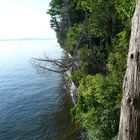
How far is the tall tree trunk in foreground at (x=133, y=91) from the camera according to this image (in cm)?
288

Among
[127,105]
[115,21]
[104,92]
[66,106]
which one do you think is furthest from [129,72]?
[66,106]

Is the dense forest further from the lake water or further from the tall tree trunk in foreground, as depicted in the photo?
the tall tree trunk in foreground

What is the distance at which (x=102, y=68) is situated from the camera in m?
27.9

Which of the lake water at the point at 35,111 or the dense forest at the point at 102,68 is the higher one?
the dense forest at the point at 102,68

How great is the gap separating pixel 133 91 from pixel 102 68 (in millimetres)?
25049

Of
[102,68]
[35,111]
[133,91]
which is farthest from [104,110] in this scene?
[35,111]

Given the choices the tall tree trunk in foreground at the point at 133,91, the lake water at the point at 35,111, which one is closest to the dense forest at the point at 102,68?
the lake water at the point at 35,111

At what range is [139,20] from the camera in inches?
112

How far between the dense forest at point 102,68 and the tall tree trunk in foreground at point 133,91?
1271cm

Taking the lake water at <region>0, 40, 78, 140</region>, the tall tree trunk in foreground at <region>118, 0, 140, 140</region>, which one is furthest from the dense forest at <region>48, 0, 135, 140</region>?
the tall tree trunk in foreground at <region>118, 0, 140, 140</region>

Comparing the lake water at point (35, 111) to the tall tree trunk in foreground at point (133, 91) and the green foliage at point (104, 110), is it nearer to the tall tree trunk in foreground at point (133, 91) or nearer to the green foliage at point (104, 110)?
the green foliage at point (104, 110)

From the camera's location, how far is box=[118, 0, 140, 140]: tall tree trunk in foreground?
2.88m

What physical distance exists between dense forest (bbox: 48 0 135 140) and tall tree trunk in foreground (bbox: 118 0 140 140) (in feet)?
41.7

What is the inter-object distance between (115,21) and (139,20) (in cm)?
2453
